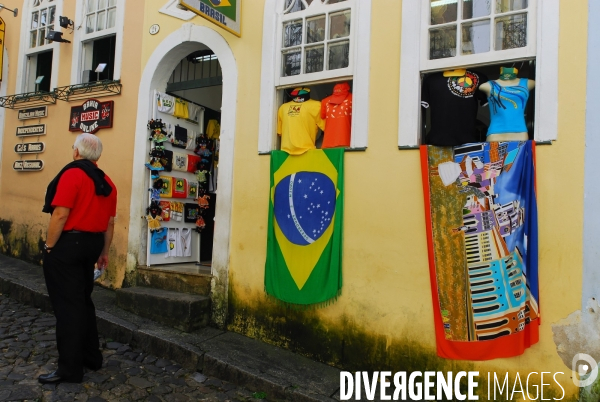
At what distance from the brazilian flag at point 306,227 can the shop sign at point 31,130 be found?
4.67 m

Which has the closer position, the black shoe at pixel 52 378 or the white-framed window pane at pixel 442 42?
the black shoe at pixel 52 378

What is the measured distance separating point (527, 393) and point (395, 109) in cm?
277

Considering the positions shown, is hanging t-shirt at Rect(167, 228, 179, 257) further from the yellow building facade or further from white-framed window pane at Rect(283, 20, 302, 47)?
white-framed window pane at Rect(283, 20, 302, 47)

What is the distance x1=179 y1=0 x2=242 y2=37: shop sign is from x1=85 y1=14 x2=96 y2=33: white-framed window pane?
3055 millimetres

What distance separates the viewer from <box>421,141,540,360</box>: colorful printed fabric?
3.73 meters

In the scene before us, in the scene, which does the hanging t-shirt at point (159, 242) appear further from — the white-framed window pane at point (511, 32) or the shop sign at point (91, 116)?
the white-framed window pane at point (511, 32)

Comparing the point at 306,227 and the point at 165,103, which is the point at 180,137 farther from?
the point at 306,227

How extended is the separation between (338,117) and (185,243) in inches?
125

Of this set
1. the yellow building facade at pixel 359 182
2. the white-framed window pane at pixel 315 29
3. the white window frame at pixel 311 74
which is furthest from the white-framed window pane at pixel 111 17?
the white-framed window pane at pixel 315 29

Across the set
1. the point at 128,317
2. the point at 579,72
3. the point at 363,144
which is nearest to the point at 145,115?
the point at 128,317

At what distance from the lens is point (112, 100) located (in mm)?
6562

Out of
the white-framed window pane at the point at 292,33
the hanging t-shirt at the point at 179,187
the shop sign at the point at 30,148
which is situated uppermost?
the white-framed window pane at the point at 292,33

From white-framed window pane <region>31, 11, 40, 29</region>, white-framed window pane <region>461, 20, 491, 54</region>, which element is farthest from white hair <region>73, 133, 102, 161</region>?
white-framed window pane <region>31, 11, 40, 29</region>

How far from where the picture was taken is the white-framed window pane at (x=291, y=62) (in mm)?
5094
